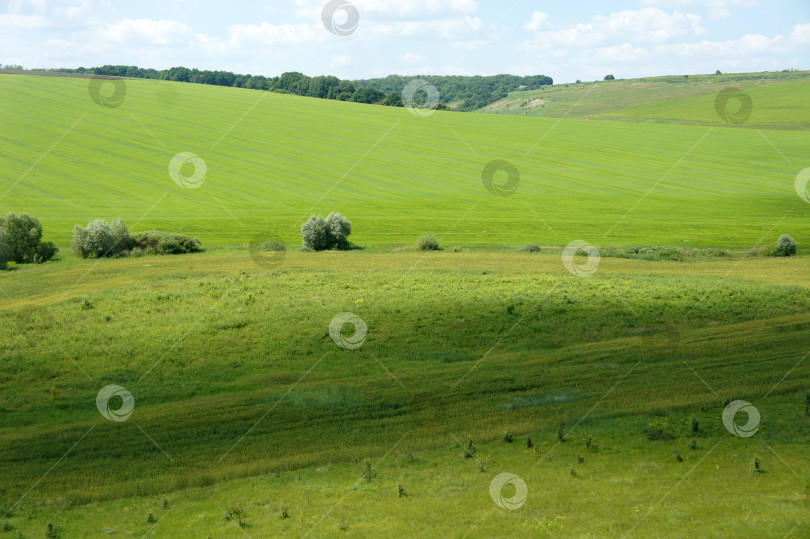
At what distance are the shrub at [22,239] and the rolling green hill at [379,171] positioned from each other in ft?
30.0

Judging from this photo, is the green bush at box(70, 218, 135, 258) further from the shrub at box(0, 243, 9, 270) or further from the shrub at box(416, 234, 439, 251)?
the shrub at box(416, 234, 439, 251)

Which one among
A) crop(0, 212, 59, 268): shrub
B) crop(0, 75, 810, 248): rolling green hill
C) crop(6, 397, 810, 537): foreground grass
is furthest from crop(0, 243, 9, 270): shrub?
crop(6, 397, 810, 537): foreground grass

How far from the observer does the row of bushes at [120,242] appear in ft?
192

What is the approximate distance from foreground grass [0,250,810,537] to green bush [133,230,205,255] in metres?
12.4

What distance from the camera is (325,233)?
213 feet

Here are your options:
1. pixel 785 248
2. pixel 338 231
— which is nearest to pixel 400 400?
pixel 338 231

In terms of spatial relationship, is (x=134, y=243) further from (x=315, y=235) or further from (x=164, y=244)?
(x=315, y=235)

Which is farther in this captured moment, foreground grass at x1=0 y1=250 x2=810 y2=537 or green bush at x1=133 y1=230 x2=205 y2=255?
green bush at x1=133 y1=230 x2=205 y2=255

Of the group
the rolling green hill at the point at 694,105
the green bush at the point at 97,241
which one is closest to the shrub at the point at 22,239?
the green bush at the point at 97,241

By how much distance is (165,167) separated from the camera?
98625 mm

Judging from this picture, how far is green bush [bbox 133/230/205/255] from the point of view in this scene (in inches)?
2400

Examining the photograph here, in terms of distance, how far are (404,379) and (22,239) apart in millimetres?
42101

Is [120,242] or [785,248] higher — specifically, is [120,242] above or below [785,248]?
below

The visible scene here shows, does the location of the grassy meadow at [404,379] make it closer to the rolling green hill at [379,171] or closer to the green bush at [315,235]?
the rolling green hill at [379,171]
